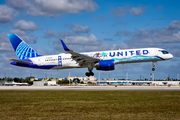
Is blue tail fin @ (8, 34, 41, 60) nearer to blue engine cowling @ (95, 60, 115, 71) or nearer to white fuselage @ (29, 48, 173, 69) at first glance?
white fuselage @ (29, 48, 173, 69)

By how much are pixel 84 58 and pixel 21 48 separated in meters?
15.9

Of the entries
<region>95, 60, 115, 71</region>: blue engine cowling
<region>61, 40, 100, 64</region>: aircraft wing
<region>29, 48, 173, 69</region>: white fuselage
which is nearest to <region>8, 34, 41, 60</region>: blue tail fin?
<region>29, 48, 173, 69</region>: white fuselage

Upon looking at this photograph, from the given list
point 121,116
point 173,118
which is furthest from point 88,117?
point 173,118

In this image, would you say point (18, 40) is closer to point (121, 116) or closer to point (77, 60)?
point (77, 60)

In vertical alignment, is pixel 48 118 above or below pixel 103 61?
below

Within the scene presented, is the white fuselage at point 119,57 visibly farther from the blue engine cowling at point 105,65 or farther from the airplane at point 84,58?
the blue engine cowling at point 105,65

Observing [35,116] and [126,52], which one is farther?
[126,52]

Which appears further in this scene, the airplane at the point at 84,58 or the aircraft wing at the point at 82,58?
the aircraft wing at the point at 82,58

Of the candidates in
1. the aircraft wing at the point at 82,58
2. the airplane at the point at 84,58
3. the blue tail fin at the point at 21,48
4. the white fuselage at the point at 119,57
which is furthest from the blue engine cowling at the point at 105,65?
the blue tail fin at the point at 21,48

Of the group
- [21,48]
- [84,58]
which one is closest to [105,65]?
[84,58]

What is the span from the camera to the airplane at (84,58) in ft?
156

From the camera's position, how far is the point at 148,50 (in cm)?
4766

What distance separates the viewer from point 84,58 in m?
49.7

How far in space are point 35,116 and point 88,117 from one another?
350 cm
